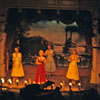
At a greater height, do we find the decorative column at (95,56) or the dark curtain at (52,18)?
the dark curtain at (52,18)

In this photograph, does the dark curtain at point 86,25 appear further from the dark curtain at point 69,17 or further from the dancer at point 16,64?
the dancer at point 16,64

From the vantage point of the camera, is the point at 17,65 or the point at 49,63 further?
the point at 49,63

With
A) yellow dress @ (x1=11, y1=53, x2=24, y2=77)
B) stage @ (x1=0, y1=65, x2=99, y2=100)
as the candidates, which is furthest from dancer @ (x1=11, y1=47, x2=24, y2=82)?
stage @ (x1=0, y1=65, x2=99, y2=100)

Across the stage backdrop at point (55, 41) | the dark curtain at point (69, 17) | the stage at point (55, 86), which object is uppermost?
the dark curtain at point (69, 17)

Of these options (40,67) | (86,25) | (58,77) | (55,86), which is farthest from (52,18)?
(55,86)

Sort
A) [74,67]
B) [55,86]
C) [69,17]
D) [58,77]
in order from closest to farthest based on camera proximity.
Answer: [55,86] → [74,67] → [69,17] → [58,77]

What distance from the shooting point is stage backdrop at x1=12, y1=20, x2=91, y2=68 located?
1414 centimetres

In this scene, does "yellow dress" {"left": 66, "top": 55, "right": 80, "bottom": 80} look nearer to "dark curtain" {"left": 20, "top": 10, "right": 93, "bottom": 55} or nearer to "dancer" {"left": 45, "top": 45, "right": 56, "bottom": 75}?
"dark curtain" {"left": 20, "top": 10, "right": 93, "bottom": 55}

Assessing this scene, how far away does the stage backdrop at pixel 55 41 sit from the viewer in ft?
46.4

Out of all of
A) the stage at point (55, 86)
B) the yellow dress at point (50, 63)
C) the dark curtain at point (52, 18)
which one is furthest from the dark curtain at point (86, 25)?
the yellow dress at point (50, 63)

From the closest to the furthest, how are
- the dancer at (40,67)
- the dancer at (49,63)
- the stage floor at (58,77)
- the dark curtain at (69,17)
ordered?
1. the dancer at (40,67)
2. the stage floor at (58,77)
3. the dark curtain at (69,17)
4. the dancer at (49,63)

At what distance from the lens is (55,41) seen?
1432cm

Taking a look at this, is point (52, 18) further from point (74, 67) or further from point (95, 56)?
point (95, 56)

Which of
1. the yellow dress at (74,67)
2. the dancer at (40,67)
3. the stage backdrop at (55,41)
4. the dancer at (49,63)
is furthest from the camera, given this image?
the stage backdrop at (55,41)
